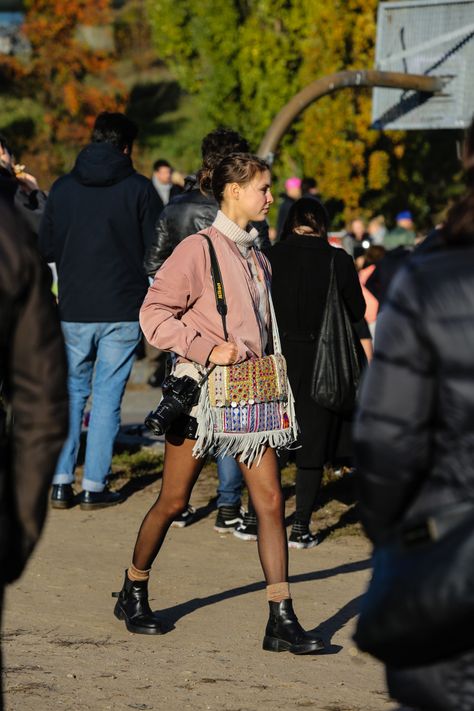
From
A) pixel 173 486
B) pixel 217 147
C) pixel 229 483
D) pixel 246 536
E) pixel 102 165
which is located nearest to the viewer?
pixel 173 486

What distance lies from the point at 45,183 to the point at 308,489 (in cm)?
2894

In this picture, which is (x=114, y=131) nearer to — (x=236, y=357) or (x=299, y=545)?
(x=299, y=545)

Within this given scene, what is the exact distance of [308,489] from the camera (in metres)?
7.79

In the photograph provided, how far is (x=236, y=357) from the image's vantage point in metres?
5.60

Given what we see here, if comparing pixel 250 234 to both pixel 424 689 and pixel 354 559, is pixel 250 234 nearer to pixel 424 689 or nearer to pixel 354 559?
pixel 354 559

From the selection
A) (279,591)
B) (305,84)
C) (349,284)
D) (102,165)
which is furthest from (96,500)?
(305,84)

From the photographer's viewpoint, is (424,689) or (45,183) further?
(45,183)

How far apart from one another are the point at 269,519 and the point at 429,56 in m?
12.3

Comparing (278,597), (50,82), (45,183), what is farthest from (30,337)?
(50,82)

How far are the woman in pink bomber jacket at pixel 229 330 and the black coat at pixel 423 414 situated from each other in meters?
2.79

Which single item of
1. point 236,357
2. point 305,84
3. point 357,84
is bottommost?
point 305,84

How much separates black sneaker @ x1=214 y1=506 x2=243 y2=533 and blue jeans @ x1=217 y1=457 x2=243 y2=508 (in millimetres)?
28

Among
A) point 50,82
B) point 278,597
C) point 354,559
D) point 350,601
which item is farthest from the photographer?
point 50,82

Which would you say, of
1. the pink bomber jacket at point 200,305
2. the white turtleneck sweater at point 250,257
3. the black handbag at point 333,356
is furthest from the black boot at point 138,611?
the black handbag at point 333,356
